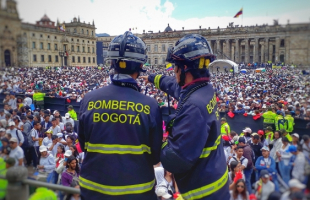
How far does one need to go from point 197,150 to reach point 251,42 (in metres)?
64.6

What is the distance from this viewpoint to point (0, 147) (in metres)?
2.70

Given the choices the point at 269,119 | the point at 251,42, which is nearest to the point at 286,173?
the point at 269,119

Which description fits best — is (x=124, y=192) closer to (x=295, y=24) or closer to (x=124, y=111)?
(x=124, y=111)

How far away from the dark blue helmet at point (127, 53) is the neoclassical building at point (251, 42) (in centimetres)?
40

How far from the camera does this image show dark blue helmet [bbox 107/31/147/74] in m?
2.50

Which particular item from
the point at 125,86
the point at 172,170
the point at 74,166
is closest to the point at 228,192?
the point at 172,170

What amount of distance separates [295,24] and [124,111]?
4.63 feet

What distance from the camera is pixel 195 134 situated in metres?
2.04

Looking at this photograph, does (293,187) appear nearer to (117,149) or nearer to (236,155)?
(117,149)

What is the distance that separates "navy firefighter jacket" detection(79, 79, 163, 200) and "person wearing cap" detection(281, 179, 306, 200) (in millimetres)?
1068

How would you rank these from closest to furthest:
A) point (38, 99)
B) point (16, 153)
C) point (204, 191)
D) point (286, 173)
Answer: point (286, 173) → point (204, 191) → point (16, 153) → point (38, 99)

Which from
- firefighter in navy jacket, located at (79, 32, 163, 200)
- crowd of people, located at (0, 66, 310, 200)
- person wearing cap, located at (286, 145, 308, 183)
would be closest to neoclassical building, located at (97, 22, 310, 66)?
crowd of people, located at (0, 66, 310, 200)

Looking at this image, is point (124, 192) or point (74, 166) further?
point (74, 166)

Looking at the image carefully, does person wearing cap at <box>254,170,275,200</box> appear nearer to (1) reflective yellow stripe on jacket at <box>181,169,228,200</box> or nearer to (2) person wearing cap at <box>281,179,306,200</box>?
(2) person wearing cap at <box>281,179,306,200</box>
